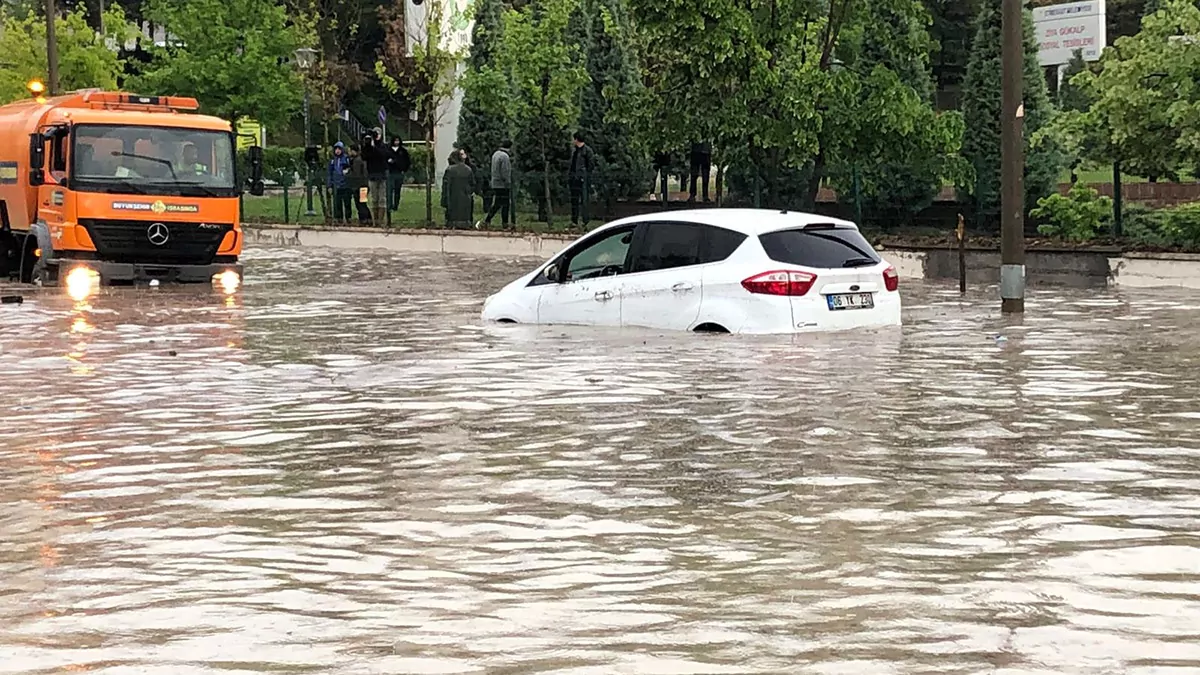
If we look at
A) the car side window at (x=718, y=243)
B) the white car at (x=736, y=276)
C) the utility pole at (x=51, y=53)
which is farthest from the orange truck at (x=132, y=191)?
the utility pole at (x=51, y=53)

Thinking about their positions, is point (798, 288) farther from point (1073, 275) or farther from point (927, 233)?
point (927, 233)

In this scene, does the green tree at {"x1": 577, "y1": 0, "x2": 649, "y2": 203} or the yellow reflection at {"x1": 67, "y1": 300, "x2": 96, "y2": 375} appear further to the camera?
the green tree at {"x1": 577, "y1": 0, "x2": 649, "y2": 203}

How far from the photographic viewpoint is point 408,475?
11453 mm

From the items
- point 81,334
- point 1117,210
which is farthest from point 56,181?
point 1117,210

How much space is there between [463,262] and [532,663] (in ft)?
101

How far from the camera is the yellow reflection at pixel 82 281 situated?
2858 centimetres

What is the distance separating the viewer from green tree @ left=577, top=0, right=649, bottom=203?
45.8 meters

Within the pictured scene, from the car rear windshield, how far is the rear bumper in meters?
12.9

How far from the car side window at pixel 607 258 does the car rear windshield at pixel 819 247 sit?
1697 millimetres

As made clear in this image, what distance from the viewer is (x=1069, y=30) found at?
87.8 m

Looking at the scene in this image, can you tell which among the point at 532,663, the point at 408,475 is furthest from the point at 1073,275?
the point at 532,663

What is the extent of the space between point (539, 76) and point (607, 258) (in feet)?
79.6

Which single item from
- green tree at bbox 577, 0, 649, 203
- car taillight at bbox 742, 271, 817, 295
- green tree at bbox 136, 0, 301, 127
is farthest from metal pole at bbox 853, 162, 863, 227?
green tree at bbox 136, 0, 301, 127

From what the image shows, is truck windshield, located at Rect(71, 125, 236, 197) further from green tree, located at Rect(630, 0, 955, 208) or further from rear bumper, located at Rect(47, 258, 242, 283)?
green tree, located at Rect(630, 0, 955, 208)
